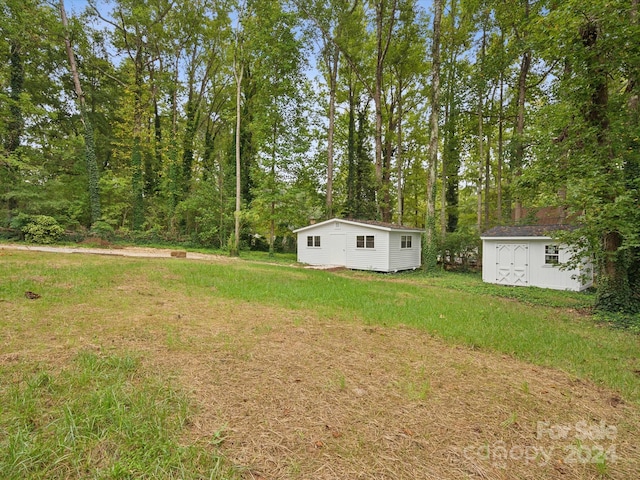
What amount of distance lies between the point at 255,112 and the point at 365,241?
1276cm

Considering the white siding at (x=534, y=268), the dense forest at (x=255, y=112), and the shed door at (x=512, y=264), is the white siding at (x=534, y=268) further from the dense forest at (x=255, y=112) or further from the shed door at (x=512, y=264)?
the dense forest at (x=255, y=112)

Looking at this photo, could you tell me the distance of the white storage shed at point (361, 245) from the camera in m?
14.7

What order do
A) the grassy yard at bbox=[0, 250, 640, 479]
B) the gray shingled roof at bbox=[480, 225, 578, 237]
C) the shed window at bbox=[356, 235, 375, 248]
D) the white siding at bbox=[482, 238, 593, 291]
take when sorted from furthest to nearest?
the shed window at bbox=[356, 235, 375, 248] < the gray shingled roof at bbox=[480, 225, 578, 237] < the white siding at bbox=[482, 238, 593, 291] < the grassy yard at bbox=[0, 250, 640, 479]

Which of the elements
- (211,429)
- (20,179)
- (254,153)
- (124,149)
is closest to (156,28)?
(124,149)

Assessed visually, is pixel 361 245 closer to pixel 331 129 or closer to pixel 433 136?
pixel 433 136

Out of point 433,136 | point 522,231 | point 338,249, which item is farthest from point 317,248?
point 522,231

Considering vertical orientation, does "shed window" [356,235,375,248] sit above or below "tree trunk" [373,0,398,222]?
below

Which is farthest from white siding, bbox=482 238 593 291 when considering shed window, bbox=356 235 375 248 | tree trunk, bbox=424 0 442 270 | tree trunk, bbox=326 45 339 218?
tree trunk, bbox=326 45 339 218

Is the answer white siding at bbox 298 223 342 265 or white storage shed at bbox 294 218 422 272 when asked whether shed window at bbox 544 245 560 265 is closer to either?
white storage shed at bbox 294 218 422 272

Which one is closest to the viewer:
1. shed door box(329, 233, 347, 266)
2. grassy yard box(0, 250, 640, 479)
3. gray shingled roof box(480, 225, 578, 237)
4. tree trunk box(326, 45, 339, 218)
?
grassy yard box(0, 250, 640, 479)

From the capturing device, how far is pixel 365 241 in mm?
15250

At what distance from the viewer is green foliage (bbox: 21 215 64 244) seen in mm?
14898

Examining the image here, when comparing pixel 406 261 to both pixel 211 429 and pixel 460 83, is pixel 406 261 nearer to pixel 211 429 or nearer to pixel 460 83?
pixel 460 83

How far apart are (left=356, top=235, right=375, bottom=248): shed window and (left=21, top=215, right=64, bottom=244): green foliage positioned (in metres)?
15.4
